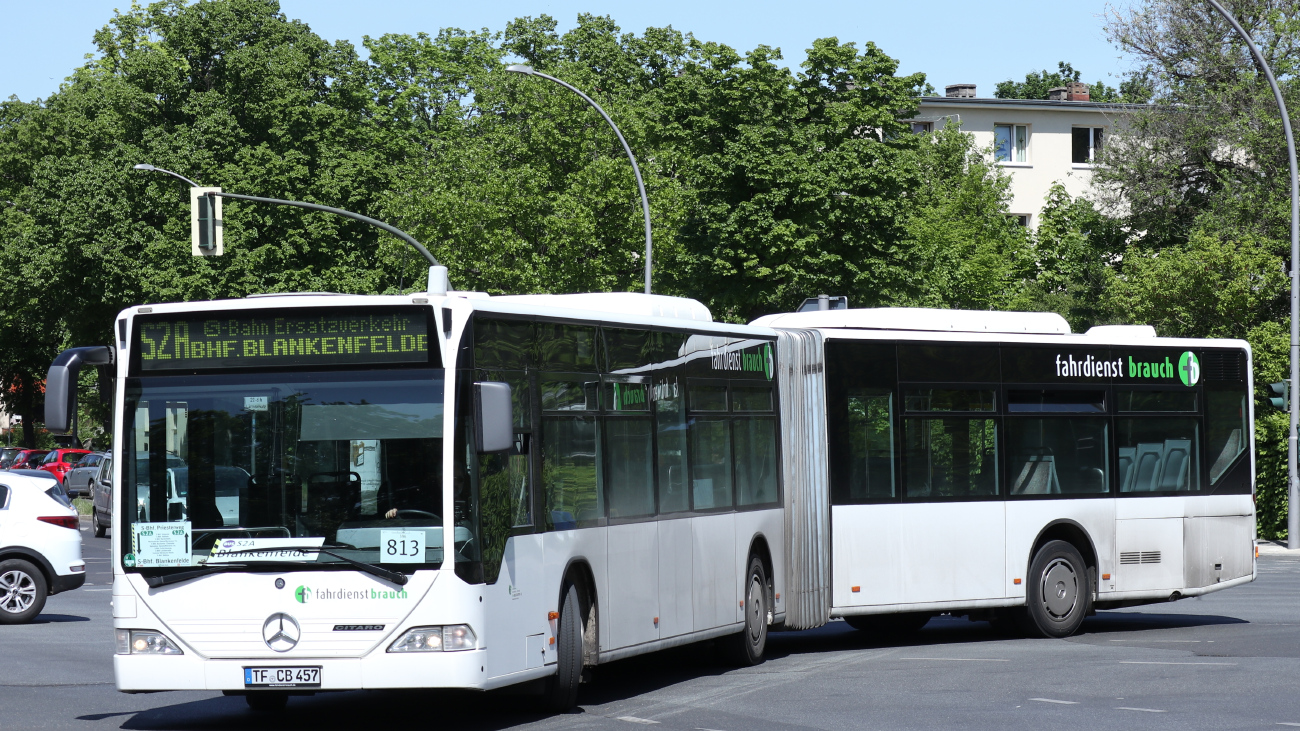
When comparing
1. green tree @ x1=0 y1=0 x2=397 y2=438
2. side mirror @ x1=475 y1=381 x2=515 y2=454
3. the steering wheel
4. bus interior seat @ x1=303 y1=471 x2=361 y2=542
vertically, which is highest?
green tree @ x1=0 y1=0 x2=397 y2=438

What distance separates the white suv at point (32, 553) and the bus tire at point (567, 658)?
9.45 metres

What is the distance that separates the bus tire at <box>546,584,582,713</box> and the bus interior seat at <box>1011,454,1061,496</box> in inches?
238

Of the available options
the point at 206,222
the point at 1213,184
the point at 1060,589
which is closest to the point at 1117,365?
Result: the point at 1060,589

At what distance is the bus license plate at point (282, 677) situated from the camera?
366 inches

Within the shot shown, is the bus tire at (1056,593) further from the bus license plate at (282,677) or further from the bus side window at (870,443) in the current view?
the bus license plate at (282,677)

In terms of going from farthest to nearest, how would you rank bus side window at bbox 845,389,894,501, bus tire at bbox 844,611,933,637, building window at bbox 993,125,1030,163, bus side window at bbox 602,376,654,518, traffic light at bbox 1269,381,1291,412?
building window at bbox 993,125,1030,163
traffic light at bbox 1269,381,1291,412
bus tire at bbox 844,611,933,637
bus side window at bbox 845,389,894,501
bus side window at bbox 602,376,654,518

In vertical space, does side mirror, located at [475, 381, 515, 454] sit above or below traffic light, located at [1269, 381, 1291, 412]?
below

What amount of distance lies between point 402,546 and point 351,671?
77cm

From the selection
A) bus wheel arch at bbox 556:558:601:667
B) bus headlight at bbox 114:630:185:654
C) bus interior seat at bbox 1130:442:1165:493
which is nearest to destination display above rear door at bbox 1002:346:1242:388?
bus interior seat at bbox 1130:442:1165:493

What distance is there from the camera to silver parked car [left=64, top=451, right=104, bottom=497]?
160 ft

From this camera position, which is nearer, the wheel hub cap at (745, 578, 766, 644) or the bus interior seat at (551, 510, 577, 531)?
the bus interior seat at (551, 510, 577, 531)

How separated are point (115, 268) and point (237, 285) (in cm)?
530

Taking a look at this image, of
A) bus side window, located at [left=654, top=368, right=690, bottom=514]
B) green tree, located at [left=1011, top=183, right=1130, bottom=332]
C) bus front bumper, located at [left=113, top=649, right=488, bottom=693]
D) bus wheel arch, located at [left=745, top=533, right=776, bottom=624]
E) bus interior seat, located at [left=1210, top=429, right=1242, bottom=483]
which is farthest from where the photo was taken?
green tree, located at [left=1011, top=183, right=1130, bottom=332]

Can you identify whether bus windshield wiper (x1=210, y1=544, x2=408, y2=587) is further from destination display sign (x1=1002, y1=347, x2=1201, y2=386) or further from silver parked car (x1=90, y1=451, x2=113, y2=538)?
silver parked car (x1=90, y1=451, x2=113, y2=538)
